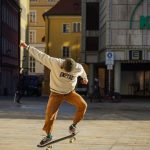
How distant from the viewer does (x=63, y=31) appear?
8656 cm

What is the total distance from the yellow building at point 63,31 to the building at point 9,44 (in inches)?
162

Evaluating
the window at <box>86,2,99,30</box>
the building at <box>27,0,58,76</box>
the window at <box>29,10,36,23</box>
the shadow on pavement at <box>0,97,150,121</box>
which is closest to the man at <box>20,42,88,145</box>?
the shadow on pavement at <box>0,97,150,121</box>

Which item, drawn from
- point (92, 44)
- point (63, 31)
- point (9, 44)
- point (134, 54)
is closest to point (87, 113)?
point (134, 54)

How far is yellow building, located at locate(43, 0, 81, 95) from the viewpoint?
86250mm

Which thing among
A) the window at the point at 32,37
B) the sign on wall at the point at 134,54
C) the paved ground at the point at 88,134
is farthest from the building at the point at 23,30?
the paved ground at the point at 88,134

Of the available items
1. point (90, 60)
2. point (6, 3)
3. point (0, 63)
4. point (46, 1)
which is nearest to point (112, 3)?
point (90, 60)

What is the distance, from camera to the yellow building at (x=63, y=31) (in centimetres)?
8625

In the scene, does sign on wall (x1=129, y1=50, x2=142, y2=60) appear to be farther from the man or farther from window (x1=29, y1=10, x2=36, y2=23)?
window (x1=29, y1=10, x2=36, y2=23)

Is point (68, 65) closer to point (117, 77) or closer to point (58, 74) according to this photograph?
point (58, 74)

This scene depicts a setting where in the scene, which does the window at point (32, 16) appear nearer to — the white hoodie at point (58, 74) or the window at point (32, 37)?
the window at point (32, 37)

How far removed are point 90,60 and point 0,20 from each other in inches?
618

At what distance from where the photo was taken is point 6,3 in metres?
74.4

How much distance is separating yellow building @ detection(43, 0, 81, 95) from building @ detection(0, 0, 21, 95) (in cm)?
412

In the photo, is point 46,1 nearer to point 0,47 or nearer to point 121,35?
point 0,47
